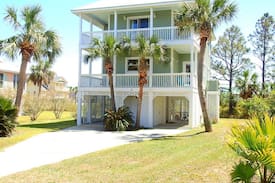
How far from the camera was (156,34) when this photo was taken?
76.7 feet

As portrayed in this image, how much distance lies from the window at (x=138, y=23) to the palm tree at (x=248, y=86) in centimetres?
1647

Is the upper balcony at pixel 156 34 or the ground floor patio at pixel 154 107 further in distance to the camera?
the ground floor patio at pixel 154 107

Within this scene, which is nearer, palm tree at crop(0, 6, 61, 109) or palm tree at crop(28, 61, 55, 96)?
palm tree at crop(0, 6, 61, 109)

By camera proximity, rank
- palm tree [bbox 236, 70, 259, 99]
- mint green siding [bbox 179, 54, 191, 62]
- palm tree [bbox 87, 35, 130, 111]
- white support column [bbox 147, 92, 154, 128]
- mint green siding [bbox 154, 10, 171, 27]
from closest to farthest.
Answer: palm tree [bbox 87, 35, 130, 111] < white support column [bbox 147, 92, 154, 128] < mint green siding [bbox 154, 10, 171, 27] < mint green siding [bbox 179, 54, 191, 62] < palm tree [bbox 236, 70, 259, 99]

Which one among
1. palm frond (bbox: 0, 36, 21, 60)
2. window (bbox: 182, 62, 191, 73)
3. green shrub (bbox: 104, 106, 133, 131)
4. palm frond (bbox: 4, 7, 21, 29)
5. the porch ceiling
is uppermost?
the porch ceiling

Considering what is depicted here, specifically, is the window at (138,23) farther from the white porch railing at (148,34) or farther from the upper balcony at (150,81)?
the upper balcony at (150,81)

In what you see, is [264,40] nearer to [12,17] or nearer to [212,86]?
[212,86]

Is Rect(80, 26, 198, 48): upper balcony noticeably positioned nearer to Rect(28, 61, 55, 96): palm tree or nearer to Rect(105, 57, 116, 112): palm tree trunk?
Rect(105, 57, 116, 112): palm tree trunk

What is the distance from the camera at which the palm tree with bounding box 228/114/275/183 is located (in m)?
→ 5.06

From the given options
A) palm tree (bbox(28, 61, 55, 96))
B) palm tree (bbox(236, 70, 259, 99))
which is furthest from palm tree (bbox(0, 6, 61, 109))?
palm tree (bbox(28, 61, 55, 96))

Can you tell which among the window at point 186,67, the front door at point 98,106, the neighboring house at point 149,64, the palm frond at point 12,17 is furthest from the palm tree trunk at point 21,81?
the window at point 186,67

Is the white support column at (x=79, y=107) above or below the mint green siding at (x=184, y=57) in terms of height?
below

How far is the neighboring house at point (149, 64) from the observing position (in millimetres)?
22719

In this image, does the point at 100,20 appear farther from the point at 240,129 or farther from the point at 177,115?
the point at 240,129
